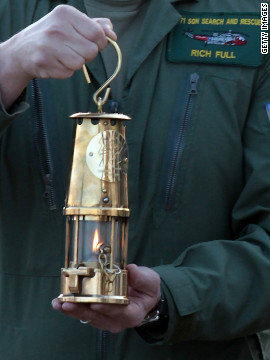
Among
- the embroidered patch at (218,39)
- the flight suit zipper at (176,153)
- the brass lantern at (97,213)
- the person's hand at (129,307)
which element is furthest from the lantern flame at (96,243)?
the embroidered patch at (218,39)

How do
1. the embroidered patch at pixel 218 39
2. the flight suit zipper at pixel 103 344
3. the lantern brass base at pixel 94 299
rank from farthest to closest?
1. the embroidered patch at pixel 218 39
2. the flight suit zipper at pixel 103 344
3. the lantern brass base at pixel 94 299

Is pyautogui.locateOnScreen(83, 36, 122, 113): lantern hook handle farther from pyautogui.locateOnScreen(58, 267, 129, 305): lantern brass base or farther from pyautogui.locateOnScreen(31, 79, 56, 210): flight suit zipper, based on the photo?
pyautogui.locateOnScreen(58, 267, 129, 305): lantern brass base

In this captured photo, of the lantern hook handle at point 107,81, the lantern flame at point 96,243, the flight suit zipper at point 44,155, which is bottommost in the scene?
the lantern flame at point 96,243

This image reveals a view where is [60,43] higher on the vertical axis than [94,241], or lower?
higher

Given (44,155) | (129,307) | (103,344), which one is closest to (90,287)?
(129,307)

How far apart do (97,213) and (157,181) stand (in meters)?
0.50

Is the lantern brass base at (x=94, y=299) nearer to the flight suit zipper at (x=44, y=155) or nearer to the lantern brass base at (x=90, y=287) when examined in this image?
the lantern brass base at (x=90, y=287)

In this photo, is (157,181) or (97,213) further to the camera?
(157,181)

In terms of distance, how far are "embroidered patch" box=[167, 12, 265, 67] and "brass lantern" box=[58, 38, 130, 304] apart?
1.82ft

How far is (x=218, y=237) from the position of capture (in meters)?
3.64

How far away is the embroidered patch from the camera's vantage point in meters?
3.64

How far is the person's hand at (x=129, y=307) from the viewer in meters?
3.07

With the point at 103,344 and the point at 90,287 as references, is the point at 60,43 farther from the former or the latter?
the point at 103,344

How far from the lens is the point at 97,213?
3.11 m
